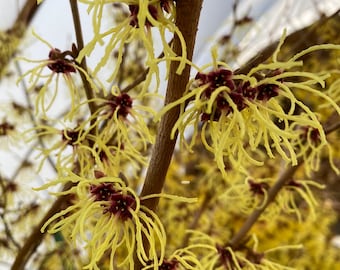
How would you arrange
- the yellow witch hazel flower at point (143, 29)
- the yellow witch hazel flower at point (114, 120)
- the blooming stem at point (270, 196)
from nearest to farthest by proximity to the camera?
1. the yellow witch hazel flower at point (143, 29)
2. the yellow witch hazel flower at point (114, 120)
3. the blooming stem at point (270, 196)

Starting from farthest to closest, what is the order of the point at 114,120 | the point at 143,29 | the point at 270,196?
the point at 270,196 < the point at 114,120 < the point at 143,29

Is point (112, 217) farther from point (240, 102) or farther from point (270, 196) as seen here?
point (270, 196)

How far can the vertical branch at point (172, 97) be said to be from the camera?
0.25 m

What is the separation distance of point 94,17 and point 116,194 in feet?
0.34

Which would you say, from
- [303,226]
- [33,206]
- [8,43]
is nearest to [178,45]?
[33,206]

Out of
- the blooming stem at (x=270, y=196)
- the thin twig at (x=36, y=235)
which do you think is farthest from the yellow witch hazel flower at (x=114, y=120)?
the blooming stem at (x=270, y=196)

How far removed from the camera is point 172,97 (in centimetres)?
27

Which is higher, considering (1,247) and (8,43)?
(8,43)

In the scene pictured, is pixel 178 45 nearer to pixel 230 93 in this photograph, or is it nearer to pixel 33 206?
pixel 230 93

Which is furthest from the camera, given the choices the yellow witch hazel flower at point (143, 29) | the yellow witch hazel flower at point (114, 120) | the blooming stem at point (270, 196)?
the blooming stem at point (270, 196)

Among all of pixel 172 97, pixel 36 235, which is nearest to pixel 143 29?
pixel 172 97

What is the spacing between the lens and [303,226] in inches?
46.0

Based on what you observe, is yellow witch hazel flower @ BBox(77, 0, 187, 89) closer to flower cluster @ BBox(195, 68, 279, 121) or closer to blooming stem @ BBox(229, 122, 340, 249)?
flower cluster @ BBox(195, 68, 279, 121)

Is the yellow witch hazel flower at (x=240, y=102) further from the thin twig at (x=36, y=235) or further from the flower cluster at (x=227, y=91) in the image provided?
the thin twig at (x=36, y=235)
